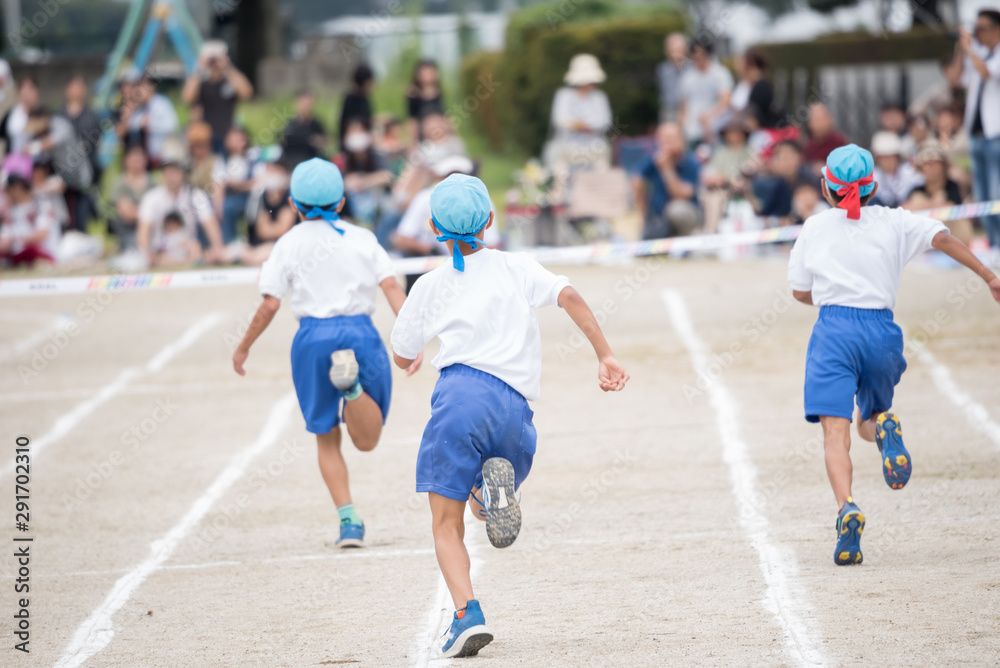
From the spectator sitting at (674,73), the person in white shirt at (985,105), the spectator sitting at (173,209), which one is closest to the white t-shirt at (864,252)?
the person in white shirt at (985,105)

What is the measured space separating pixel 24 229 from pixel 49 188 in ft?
2.45

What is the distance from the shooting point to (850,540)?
569 centimetres

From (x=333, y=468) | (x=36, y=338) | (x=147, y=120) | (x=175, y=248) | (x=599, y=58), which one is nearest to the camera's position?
(x=333, y=468)

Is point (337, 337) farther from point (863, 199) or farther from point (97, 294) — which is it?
point (97, 294)

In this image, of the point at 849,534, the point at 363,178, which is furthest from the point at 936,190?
the point at 849,534

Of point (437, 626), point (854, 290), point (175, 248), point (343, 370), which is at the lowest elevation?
point (175, 248)

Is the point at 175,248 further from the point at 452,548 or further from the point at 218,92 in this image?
the point at 452,548

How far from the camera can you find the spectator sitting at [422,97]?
17.7 meters

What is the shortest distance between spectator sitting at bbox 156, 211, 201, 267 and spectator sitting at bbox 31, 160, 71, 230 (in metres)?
1.87

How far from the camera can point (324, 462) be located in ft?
22.4

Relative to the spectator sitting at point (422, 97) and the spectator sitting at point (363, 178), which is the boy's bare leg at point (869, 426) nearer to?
the spectator sitting at point (363, 178)

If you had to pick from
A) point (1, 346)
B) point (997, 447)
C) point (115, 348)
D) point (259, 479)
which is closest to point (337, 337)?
point (259, 479)

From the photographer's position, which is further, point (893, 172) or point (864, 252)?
Result: point (893, 172)

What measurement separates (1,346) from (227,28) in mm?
20786
